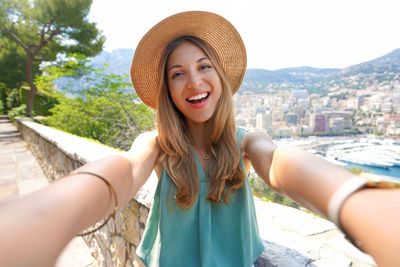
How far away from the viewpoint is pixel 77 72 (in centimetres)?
798

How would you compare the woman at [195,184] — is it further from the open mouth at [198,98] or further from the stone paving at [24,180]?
the stone paving at [24,180]

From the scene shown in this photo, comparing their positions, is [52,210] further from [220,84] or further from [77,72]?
[77,72]

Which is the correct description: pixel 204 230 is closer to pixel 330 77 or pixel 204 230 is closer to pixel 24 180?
pixel 24 180

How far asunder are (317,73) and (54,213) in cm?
2333

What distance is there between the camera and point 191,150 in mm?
1230

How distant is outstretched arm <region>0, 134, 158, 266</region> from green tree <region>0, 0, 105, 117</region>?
15057 millimetres

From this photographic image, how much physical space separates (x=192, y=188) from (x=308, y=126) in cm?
1067

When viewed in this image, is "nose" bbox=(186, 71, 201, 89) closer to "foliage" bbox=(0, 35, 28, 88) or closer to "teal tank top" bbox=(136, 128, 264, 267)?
"teal tank top" bbox=(136, 128, 264, 267)

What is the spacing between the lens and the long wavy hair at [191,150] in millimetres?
1102

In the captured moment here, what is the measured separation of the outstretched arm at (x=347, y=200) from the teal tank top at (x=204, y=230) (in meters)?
0.33

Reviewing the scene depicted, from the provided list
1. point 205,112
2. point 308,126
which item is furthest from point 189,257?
point 308,126

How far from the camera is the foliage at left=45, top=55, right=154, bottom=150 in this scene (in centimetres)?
616

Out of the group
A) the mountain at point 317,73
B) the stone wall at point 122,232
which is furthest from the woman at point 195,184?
the mountain at point 317,73

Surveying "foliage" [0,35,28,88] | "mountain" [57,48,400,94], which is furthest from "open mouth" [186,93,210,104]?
"foliage" [0,35,28,88]
